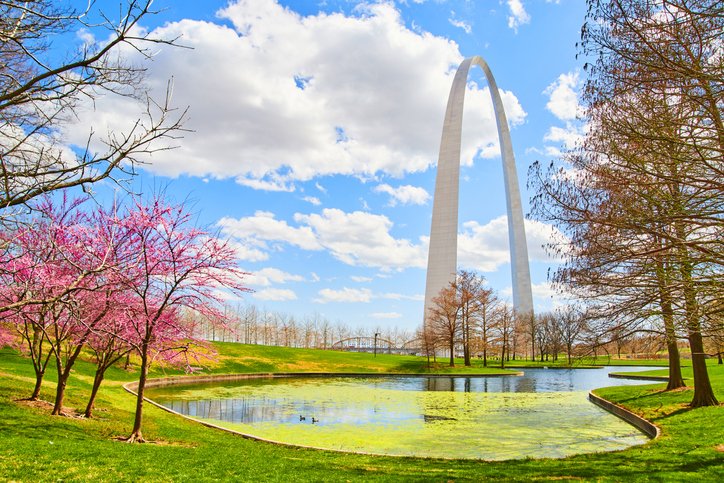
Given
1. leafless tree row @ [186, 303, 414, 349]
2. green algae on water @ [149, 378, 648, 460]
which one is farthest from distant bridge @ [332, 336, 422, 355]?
green algae on water @ [149, 378, 648, 460]

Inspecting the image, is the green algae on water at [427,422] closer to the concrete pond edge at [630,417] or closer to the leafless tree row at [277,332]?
the concrete pond edge at [630,417]

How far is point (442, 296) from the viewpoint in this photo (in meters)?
44.6

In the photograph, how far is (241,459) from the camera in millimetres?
8195

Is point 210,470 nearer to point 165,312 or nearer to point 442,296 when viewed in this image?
point 165,312

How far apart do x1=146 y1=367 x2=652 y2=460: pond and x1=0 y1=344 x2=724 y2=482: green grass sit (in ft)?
4.71

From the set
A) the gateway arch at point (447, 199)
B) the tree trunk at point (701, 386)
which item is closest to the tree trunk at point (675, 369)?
the tree trunk at point (701, 386)

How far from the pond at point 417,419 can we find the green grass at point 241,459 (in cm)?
144

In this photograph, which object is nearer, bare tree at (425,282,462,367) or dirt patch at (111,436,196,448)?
dirt patch at (111,436,196,448)

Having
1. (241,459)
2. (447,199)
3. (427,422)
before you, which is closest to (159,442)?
(241,459)

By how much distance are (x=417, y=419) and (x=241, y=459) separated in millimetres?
8084

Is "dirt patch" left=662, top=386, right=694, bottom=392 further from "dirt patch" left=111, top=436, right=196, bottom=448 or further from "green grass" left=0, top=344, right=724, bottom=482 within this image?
"dirt patch" left=111, top=436, right=196, bottom=448

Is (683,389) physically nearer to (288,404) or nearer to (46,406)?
(288,404)

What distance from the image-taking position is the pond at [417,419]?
10945 mm

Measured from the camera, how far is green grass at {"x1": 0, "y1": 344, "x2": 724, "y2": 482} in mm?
6504
